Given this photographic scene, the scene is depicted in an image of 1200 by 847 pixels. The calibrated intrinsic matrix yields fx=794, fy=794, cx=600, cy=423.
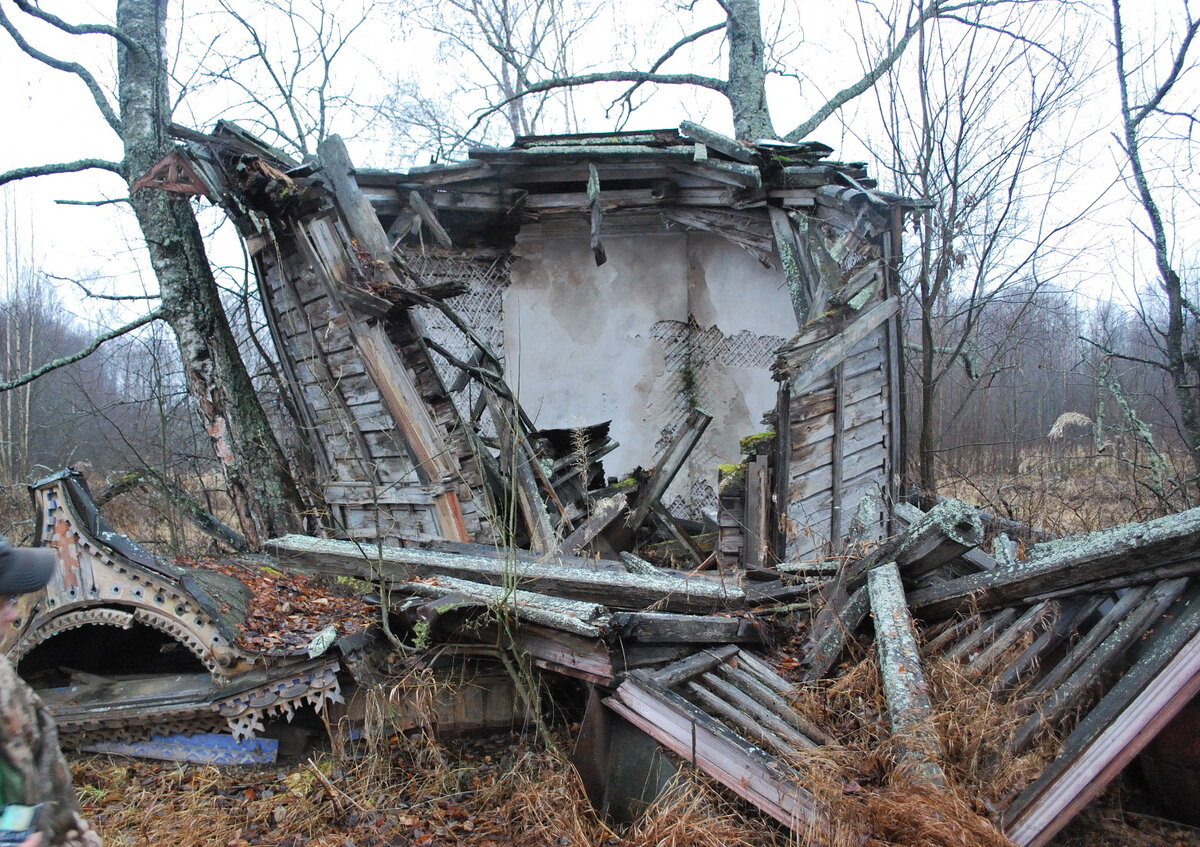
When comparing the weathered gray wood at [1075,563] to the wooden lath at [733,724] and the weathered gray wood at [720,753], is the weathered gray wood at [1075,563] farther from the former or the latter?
Result: the weathered gray wood at [720,753]

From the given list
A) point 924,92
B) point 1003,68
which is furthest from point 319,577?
point 1003,68

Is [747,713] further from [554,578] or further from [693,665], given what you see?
[554,578]

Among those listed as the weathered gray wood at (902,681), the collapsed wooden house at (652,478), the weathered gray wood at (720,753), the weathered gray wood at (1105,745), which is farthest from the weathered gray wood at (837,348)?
the weathered gray wood at (1105,745)

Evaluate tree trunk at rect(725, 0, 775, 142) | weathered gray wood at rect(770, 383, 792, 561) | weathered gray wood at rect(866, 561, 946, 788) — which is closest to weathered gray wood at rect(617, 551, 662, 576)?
weathered gray wood at rect(770, 383, 792, 561)

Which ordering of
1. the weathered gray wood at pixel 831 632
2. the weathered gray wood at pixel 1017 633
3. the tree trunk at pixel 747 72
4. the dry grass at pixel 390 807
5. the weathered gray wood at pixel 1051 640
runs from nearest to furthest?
the dry grass at pixel 390 807
the weathered gray wood at pixel 1051 640
the weathered gray wood at pixel 1017 633
the weathered gray wood at pixel 831 632
the tree trunk at pixel 747 72

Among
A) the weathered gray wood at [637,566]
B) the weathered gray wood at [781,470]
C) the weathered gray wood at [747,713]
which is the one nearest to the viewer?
the weathered gray wood at [747,713]

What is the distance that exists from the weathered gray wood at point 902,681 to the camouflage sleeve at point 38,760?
2754mm

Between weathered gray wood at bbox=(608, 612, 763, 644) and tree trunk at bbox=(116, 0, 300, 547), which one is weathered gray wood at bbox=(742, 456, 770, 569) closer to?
weathered gray wood at bbox=(608, 612, 763, 644)

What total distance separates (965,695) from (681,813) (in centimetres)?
138

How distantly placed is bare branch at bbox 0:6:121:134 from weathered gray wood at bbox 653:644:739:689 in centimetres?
750

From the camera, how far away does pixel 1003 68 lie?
7875 mm

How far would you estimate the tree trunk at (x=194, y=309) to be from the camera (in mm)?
7465

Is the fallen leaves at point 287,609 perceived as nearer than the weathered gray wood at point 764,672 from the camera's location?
No

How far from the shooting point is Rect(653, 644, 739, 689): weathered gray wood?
12.3 feet
